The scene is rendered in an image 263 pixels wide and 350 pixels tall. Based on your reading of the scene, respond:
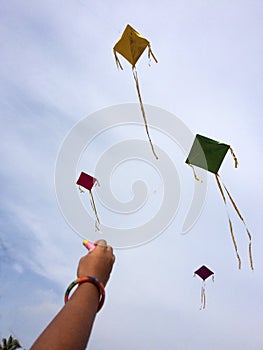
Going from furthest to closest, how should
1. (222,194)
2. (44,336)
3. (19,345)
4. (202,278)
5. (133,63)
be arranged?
(19,345) < (202,278) < (133,63) < (222,194) < (44,336)

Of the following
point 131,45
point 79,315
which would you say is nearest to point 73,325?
point 79,315

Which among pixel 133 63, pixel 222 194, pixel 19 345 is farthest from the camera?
pixel 19 345

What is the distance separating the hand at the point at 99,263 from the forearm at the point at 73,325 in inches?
3.1

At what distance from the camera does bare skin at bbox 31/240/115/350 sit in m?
0.83

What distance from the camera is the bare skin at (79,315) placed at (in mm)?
829

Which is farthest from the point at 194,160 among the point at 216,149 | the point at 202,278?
the point at 202,278

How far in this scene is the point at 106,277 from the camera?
113 centimetres

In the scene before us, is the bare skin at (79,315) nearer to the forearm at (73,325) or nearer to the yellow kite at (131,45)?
the forearm at (73,325)

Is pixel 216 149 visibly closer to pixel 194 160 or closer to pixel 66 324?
pixel 194 160

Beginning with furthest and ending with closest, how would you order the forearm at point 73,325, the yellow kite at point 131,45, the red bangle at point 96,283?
the yellow kite at point 131,45 < the red bangle at point 96,283 < the forearm at point 73,325

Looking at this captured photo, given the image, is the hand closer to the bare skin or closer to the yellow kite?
the bare skin

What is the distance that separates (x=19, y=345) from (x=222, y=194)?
23.3m

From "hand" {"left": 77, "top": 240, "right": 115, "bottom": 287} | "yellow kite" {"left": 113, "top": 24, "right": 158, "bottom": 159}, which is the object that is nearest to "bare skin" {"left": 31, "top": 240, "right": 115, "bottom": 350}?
"hand" {"left": 77, "top": 240, "right": 115, "bottom": 287}

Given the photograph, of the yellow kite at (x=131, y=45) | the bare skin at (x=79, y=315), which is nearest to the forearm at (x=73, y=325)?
the bare skin at (x=79, y=315)
